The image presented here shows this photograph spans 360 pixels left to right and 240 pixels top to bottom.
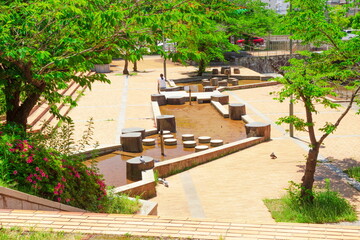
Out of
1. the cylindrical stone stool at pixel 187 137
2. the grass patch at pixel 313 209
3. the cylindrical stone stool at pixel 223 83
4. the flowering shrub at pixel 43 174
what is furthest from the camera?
the cylindrical stone stool at pixel 223 83

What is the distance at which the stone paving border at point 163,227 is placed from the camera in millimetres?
6738

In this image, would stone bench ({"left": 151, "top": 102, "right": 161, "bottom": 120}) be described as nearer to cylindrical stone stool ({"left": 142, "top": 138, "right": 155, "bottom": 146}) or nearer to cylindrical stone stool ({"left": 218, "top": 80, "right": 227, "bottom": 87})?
cylindrical stone stool ({"left": 142, "top": 138, "right": 155, "bottom": 146})

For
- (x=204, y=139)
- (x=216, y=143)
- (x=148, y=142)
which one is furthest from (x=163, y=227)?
(x=204, y=139)

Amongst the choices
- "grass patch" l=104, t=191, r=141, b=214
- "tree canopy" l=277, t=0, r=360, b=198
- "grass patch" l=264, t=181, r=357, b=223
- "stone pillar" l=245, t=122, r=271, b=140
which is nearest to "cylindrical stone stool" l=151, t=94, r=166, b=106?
"stone pillar" l=245, t=122, r=271, b=140

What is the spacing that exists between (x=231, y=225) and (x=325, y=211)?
469cm

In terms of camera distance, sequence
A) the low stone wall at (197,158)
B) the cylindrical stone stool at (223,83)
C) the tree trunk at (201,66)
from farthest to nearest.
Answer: the tree trunk at (201,66) < the cylindrical stone stool at (223,83) < the low stone wall at (197,158)

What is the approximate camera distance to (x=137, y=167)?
45.5 feet

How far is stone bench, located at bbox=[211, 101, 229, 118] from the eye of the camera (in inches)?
941

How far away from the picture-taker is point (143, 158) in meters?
14.2

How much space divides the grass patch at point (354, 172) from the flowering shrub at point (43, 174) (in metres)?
7.95

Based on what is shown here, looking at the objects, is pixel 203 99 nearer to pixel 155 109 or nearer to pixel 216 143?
pixel 155 109

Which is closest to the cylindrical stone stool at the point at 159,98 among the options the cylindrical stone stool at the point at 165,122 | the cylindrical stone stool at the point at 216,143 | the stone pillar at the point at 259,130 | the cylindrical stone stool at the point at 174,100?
the cylindrical stone stool at the point at 174,100

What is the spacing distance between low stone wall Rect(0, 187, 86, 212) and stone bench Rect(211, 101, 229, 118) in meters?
16.3

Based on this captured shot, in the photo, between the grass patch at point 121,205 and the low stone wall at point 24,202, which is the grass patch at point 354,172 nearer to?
the grass patch at point 121,205
